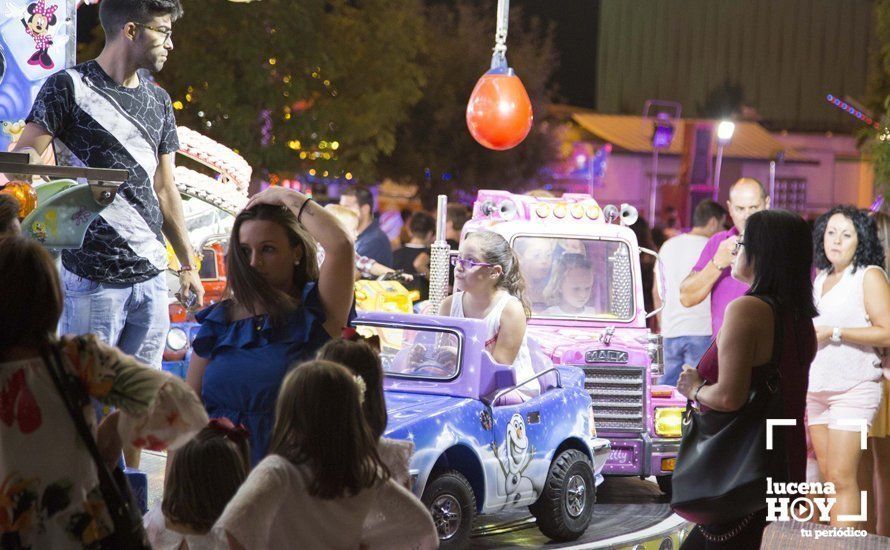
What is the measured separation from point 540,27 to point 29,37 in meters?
43.5

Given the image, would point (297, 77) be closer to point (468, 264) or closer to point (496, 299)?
point (468, 264)

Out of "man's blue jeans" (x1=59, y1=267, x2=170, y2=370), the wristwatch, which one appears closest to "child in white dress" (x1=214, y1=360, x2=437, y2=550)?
"man's blue jeans" (x1=59, y1=267, x2=170, y2=370)

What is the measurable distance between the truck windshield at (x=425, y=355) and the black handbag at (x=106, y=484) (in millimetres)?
3855

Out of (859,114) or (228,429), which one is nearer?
(228,429)

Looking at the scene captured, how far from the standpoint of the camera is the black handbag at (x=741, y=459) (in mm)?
4797

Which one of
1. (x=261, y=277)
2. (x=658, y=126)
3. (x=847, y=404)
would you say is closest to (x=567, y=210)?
(x=847, y=404)

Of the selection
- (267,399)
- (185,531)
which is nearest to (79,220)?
(267,399)

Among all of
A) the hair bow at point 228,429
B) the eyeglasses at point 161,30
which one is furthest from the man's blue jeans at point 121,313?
the hair bow at point 228,429

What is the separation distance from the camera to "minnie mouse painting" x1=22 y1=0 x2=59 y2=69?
18.4 ft

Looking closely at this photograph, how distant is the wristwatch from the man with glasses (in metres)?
4.04

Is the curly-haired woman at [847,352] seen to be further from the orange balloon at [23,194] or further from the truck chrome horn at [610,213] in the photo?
the orange balloon at [23,194]

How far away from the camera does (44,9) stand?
5.65m

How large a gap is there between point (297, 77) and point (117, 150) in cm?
1946

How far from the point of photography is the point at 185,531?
12.2 ft
